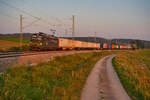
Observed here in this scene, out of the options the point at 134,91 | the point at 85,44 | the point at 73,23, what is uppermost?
the point at 73,23

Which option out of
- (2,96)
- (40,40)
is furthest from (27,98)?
(40,40)

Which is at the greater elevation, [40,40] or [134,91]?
[40,40]

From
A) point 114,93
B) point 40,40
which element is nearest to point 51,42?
point 40,40

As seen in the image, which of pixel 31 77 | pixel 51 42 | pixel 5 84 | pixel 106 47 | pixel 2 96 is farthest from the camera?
pixel 106 47

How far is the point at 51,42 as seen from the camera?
30672 mm

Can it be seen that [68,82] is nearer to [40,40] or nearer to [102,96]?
[102,96]

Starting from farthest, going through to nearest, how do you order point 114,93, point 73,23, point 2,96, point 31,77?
1. point 73,23
2. point 31,77
3. point 114,93
4. point 2,96

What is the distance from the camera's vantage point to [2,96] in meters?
5.65

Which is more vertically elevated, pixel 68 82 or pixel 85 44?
pixel 85 44

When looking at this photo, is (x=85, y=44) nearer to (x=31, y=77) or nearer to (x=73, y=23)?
(x=73, y=23)

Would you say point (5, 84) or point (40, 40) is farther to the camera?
point (40, 40)

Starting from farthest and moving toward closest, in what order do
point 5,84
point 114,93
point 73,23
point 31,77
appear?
point 73,23
point 31,77
point 114,93
point 5,84

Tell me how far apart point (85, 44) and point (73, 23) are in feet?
92.4

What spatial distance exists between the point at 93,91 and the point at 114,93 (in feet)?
4.32
